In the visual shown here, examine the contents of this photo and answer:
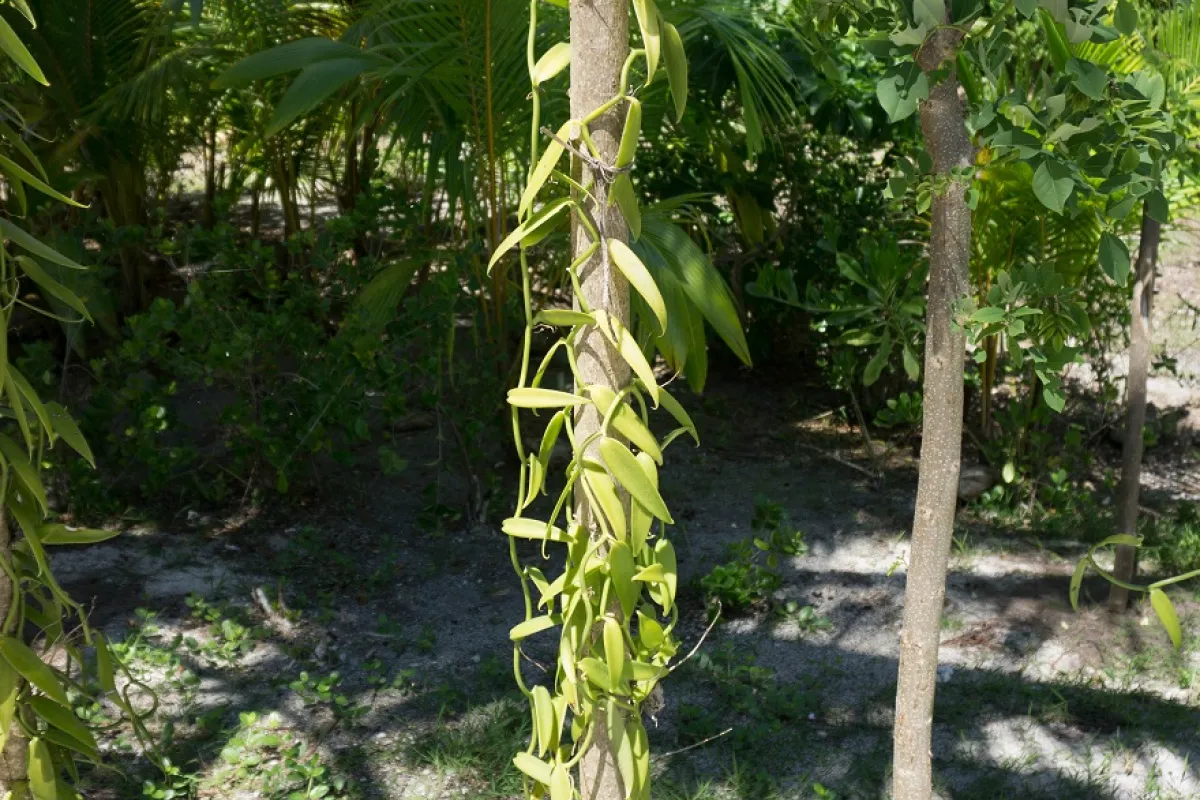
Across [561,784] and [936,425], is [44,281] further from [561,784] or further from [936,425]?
[936,425]

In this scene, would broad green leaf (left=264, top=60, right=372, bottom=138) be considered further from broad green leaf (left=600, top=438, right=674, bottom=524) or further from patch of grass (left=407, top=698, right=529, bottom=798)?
broad green leaf (left=600, top=438, right=674, bottom=524)

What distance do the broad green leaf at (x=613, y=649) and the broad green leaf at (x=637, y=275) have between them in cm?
37

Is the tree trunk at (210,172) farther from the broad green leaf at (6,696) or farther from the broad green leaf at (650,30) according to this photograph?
the broad green leaf at (650,30)

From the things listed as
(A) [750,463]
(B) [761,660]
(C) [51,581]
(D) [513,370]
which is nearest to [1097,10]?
(C) [51,581]

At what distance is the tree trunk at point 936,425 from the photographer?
1940mm

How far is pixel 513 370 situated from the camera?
4.79m

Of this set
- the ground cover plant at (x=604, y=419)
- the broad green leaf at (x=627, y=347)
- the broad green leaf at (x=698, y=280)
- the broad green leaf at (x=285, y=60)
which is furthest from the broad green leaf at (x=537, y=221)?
the broad green leaf at (x=285, y=60)

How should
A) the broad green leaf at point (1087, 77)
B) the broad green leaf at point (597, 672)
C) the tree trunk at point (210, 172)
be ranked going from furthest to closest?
the tree trunk at point (210, 172) → the broad green leaf at point (1087, 77) → the broad green leaf at point (597, 672)

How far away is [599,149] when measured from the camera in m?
1.50

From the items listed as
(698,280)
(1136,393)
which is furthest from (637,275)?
(1136,393)

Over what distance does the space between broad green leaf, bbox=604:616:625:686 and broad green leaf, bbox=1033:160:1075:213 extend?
2.74ft

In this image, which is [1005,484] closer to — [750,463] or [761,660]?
[750,463]

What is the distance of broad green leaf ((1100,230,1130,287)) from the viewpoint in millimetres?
1740

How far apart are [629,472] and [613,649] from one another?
0.23 metres
